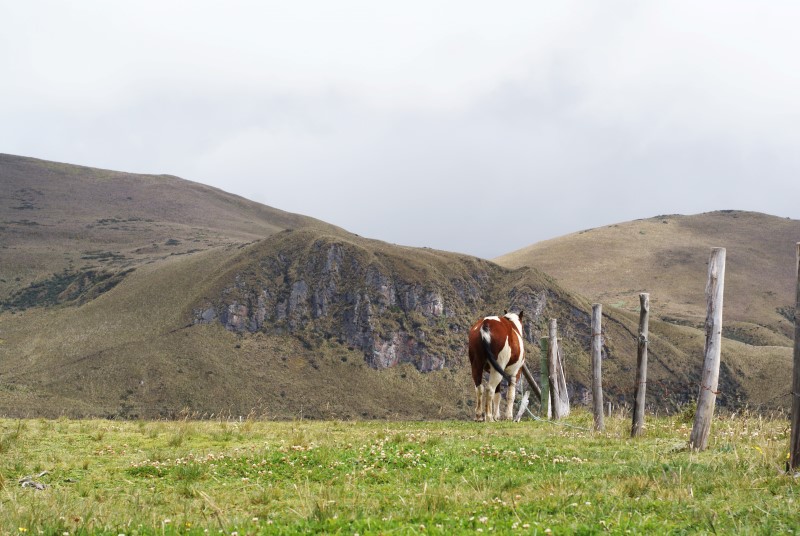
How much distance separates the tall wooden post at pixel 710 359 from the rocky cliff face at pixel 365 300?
61.0 m

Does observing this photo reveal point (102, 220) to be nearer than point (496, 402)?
No

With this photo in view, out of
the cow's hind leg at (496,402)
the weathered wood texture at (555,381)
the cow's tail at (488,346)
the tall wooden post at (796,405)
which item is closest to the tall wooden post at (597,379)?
the cow's tail at (488,346)

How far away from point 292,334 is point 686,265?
9827 centimetres

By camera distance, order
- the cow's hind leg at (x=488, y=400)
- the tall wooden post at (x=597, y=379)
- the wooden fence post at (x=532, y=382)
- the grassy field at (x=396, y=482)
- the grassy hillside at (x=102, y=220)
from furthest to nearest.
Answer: the grassy hillside at (x=102, y=220), the wooden fence post at (x=532, y=382), the cow's hind leg at (x=488, y=400), the tall wooden post at (x=597, y=379), the grassy field at (x=396, y=482)

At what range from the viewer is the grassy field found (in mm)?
6113

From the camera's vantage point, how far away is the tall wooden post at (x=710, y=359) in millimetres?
11094

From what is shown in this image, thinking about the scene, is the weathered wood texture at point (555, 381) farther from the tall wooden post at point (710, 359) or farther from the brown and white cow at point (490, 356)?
the tall wooden post at point (710, 359)

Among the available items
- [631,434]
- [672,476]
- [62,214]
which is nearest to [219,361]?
[631,434]

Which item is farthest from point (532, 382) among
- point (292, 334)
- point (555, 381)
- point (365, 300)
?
point (365, 300)

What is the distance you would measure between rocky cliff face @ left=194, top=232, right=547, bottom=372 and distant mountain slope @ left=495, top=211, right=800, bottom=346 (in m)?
34.7

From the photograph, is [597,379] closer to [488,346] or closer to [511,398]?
[488,346]

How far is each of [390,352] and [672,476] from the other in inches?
2583

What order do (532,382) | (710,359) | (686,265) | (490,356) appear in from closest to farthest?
(710,359) → (490,356) → (532,382) → (686,265)

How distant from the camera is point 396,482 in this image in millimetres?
8891
